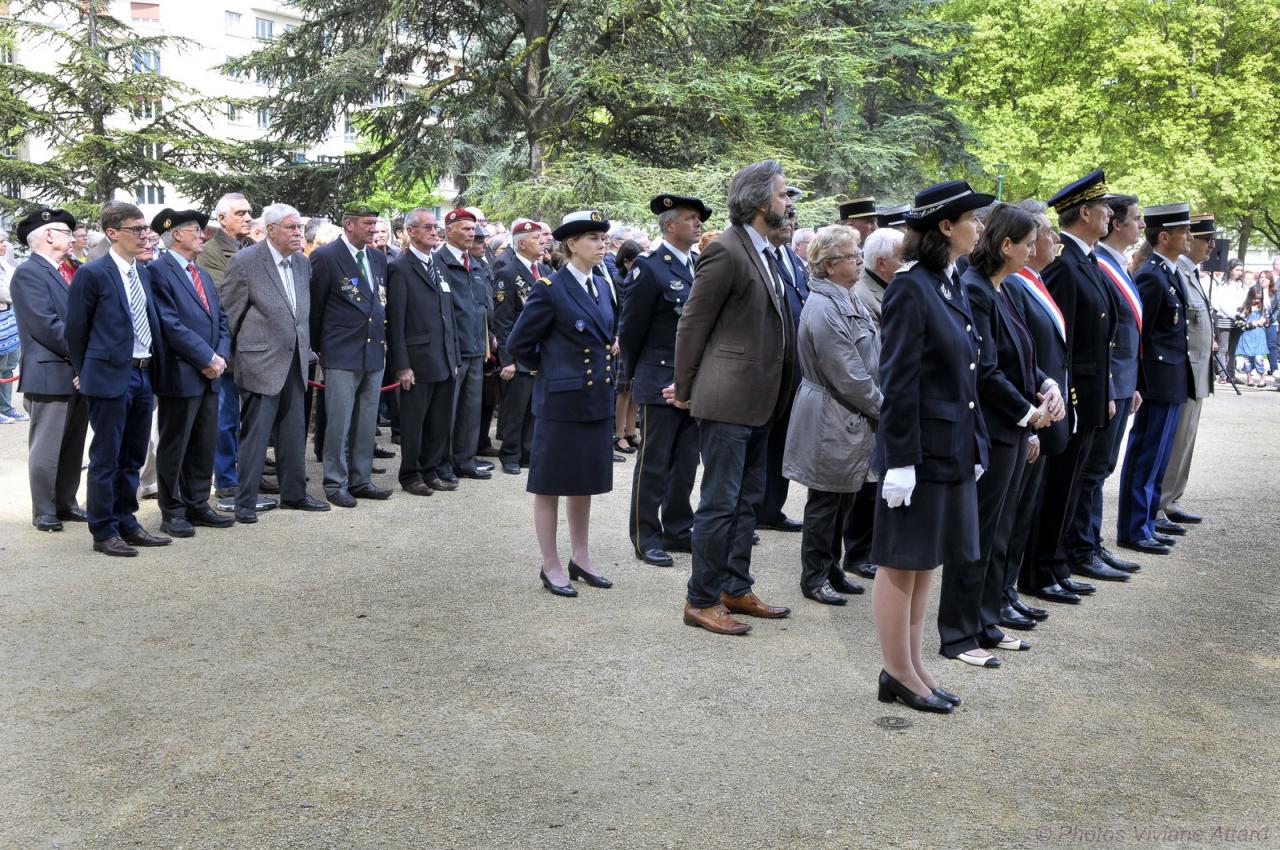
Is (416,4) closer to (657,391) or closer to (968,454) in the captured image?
(657,391)

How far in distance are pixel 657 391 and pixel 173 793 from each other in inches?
166

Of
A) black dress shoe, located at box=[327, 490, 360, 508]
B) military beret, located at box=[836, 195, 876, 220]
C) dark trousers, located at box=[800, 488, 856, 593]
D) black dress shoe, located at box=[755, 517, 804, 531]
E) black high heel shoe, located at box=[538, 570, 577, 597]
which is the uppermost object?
military beret, located at box=[836, 195, 876, 220]

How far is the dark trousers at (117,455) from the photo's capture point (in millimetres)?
7648

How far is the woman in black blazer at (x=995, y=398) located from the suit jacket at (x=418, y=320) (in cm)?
512

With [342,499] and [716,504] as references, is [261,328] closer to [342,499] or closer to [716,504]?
[342,499]

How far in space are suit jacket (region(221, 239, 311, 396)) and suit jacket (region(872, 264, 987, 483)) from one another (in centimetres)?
510

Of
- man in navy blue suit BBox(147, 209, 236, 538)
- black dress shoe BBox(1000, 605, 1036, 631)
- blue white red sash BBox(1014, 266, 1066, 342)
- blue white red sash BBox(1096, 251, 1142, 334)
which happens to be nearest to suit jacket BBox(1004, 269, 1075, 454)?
blue white red sash BBox(1014, 266, 1066, 342)

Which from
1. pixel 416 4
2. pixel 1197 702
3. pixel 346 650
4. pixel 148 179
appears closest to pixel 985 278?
pixel 1197 702

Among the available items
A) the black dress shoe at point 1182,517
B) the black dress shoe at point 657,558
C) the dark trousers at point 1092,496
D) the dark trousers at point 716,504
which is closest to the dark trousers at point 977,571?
the dark trousers at point 716,504

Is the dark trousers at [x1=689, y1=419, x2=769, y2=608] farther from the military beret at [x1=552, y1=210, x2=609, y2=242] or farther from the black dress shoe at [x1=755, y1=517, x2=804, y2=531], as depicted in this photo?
the black dress shoe at [x1=755, y1=517, x2=804, y2=531]

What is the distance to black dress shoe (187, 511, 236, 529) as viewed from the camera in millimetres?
8555

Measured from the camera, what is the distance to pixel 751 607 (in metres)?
6.58

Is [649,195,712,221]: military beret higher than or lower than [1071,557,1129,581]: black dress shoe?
higher

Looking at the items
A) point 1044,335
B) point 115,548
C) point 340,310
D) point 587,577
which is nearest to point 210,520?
point 115,548
